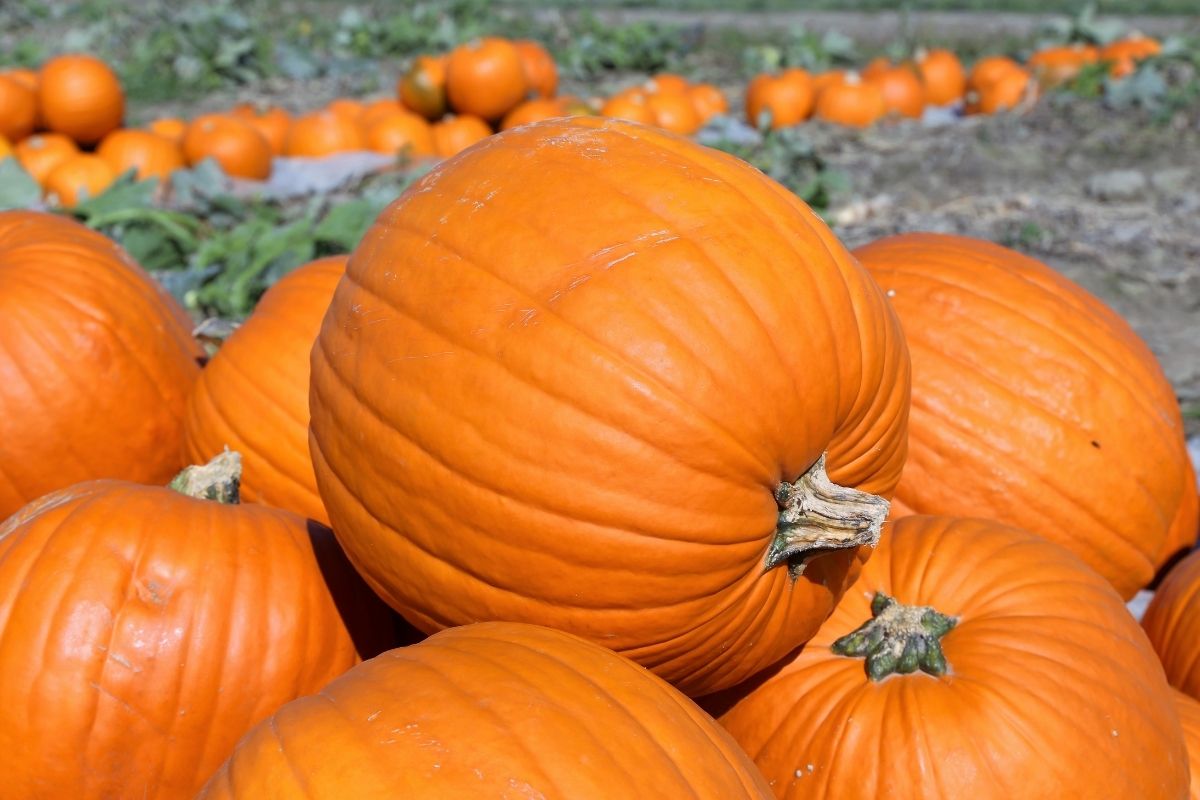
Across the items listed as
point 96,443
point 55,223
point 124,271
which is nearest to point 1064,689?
point 96,443

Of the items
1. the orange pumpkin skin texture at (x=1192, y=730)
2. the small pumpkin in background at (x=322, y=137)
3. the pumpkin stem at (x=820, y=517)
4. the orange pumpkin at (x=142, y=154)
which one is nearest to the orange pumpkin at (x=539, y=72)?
the small pumpkin in background at (x=322, y=137)

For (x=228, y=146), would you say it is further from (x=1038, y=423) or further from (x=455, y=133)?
(x=1038, y=423)

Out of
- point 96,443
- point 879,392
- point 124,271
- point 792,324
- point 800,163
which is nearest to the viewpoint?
point 792,324

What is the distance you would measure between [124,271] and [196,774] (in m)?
1.57

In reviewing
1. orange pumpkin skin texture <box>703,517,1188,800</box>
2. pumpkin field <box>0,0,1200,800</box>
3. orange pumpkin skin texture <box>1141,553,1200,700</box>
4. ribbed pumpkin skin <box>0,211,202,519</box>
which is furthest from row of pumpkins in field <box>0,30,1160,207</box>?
orange pumpkin skin texture <box>1141,553,1200,700</box>

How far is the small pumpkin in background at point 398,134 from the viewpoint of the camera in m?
8.97

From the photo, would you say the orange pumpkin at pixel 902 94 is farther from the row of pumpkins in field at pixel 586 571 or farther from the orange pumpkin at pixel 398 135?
the row of pumpkins in field at pixel 586 571

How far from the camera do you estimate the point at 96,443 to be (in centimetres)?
279

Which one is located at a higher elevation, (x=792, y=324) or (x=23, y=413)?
(x=792, y=324)

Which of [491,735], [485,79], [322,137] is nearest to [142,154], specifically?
[322,137]

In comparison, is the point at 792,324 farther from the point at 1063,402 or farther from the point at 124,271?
the point at 124,271

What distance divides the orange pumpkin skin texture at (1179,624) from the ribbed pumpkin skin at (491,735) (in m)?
1.33

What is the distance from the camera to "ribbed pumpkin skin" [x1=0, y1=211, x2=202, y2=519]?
8.91ft

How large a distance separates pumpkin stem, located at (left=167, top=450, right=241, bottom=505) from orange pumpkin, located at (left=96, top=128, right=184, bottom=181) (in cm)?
588
